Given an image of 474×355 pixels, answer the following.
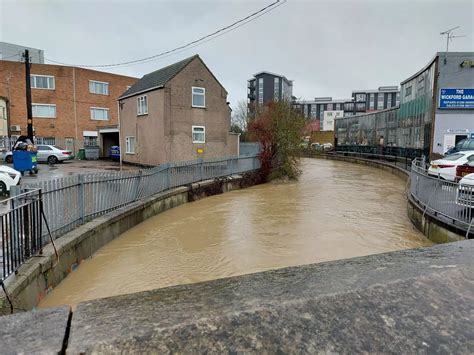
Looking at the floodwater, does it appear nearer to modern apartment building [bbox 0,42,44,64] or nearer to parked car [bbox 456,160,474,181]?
parked car [bbox 456,160,474,181]

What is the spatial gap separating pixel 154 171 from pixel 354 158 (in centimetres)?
2833

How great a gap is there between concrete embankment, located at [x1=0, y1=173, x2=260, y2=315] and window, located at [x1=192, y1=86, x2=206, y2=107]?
10.5m

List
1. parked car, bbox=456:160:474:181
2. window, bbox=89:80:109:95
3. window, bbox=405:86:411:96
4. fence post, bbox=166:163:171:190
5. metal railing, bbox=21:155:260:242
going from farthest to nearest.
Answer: window, bbox=89:80:109:95 → window, bbox=405:86:411:96 → fence post, bbox=166:163:171:190 → parked car, bbox=456:160:474:181 → metal railing, bbox=21:155:260:242

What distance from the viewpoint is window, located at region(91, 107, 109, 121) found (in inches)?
1458

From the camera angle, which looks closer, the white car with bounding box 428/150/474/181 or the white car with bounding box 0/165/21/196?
the white car with bounding box 0/165/21/196

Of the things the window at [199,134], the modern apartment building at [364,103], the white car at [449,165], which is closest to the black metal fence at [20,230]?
the white car at [449,165]

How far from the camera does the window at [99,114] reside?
3702cm

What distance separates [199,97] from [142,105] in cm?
395

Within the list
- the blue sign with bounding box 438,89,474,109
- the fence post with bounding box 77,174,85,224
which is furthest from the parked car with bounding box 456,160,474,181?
the fence post with bounding box 77,174,85,224

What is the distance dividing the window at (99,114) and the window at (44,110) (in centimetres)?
376

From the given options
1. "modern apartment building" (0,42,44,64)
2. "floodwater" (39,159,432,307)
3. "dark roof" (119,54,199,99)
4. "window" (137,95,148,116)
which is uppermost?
"modern apartment building" (0,42,44,64)

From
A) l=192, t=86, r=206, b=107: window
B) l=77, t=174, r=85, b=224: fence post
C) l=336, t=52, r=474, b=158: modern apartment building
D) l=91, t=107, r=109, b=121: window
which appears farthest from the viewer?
l=91, t=107, r=109, b=121: window

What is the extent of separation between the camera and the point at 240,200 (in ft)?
49.0

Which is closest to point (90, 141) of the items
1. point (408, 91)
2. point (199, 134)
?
point (199, 134)
